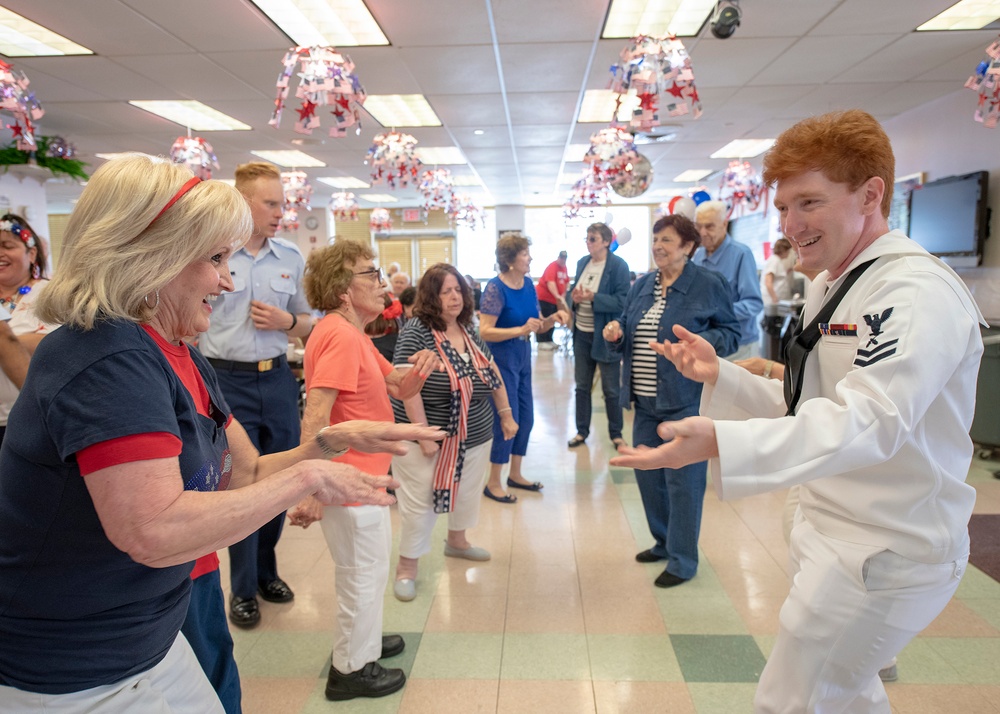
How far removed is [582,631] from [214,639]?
1520 millimetres

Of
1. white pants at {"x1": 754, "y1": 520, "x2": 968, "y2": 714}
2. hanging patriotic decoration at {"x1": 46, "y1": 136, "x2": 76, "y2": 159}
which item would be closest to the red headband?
white pants at {"x1": 754, "y1": 520, "x2": 968, "y2": 714}

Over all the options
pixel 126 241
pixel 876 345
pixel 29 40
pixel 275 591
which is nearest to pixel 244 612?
pixel 275 591

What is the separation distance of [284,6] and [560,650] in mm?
4631

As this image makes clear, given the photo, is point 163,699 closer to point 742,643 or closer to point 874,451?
point 874,451

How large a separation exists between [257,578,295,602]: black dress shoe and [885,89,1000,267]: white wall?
7.60m

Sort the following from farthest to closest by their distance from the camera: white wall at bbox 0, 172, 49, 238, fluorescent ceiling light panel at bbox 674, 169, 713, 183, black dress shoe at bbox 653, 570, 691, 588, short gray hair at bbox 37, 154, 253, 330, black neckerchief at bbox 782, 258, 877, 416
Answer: fluorescent ceiling light panel at bbox 674, 169, 713, 183 < white wall at bbox 0, 172, 49, 238 < black dress shoe at bbox 653, 570, 691, 588 < black neckerchief at bbox 782, 258, 877, 416 < short gray hair at bbox 37, 154, 253, 330

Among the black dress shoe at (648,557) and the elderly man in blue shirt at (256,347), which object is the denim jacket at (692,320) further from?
the elderly man in blue shirt at (256,347)

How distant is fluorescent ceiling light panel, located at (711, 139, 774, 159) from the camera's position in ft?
32.8

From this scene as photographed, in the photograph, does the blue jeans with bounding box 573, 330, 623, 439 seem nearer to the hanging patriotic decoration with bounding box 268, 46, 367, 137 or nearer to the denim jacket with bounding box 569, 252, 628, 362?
the denim jacket with bounding box 569, 252, 628, 362

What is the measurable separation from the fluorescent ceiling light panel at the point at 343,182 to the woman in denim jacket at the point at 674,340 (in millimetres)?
10839

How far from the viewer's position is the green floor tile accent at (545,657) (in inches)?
94.9

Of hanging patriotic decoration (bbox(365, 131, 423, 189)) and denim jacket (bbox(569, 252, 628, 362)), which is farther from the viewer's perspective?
hanging patriotic decoration (bbox(365, 131, 423, 189))

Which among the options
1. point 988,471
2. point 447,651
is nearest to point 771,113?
point 988,471

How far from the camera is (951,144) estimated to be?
291 inches
